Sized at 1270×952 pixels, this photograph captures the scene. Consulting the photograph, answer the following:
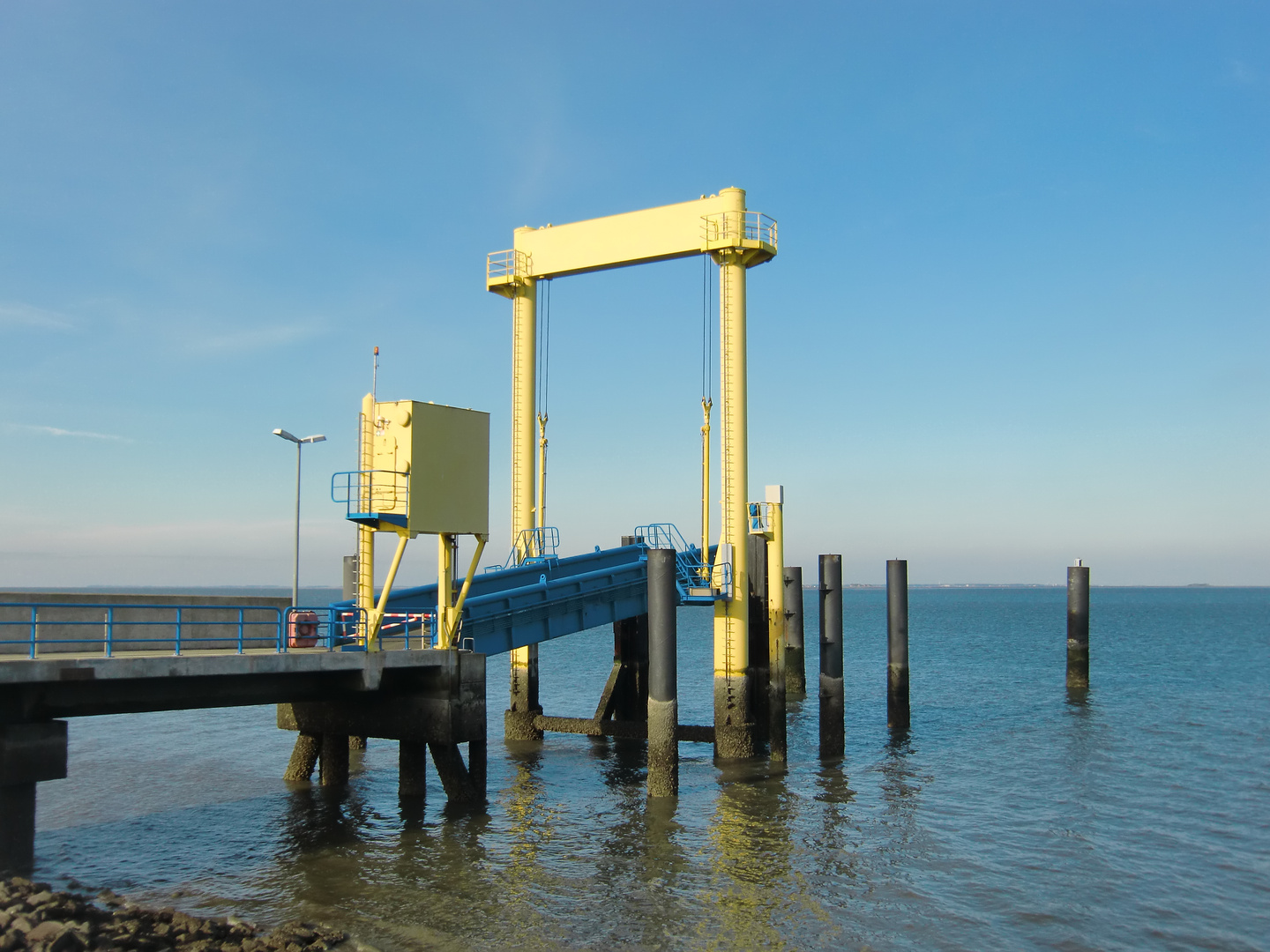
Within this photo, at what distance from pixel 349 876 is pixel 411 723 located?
153 inches

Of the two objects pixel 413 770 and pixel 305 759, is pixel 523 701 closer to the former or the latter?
pixel 305 759

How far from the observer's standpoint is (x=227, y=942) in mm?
12289

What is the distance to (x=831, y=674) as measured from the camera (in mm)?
26109

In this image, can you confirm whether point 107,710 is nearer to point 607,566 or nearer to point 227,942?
point 227,942

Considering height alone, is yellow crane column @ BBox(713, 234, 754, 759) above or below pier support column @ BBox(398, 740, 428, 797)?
above

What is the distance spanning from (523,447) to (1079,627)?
25.8 m

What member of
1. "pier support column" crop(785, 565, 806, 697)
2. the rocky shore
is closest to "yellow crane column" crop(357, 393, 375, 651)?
the rocky shore

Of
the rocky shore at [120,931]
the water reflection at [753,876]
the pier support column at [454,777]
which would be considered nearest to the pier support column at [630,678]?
the water reflection at [753,876]

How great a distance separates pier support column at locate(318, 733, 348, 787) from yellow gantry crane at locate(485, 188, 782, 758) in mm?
7005

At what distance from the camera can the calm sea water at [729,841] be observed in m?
14.9

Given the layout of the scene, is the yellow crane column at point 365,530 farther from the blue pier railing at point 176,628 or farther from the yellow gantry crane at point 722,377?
the yellow gantry crane at point 722,377

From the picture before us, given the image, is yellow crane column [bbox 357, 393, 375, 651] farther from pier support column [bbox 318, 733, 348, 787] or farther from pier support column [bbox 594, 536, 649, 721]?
pier support column [bbox 594, 536, 649, 721]

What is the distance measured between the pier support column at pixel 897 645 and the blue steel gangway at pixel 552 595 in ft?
22.7

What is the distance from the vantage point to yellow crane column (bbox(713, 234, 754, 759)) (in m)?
25.8
